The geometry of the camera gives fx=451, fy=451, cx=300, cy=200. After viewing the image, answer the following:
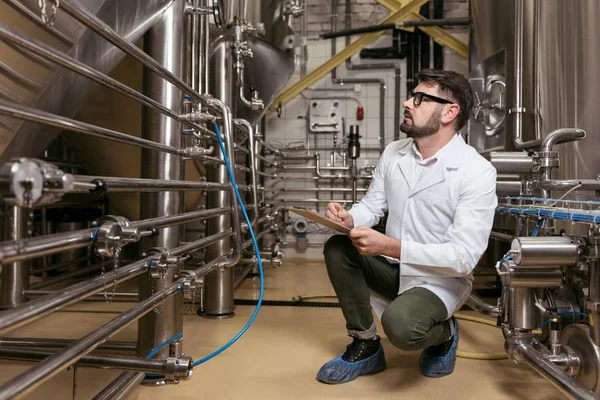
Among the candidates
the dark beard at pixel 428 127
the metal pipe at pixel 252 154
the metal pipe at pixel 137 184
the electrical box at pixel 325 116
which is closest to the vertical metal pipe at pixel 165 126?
the metal pipe at pixel 137 184

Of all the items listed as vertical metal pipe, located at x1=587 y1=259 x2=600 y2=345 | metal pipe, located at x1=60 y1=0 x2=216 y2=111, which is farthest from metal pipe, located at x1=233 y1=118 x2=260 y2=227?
vertical metal pipe, located at x1=587 y1=259 x2=600 y2=345

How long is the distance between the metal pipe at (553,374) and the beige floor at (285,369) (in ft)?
0.63

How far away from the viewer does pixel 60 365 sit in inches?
23.8

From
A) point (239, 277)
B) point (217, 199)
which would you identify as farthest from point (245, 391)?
point (239, 277)

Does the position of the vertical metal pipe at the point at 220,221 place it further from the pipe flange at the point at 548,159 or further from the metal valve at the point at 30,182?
the metal valve at the point at 30,182

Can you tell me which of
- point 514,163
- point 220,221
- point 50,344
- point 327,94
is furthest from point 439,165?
point 327,94

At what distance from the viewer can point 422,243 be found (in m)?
1.21

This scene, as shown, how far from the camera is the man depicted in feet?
3.67

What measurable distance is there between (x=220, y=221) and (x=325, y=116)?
5.88 ft

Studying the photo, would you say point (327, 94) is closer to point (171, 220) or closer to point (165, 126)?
point (165, 126)

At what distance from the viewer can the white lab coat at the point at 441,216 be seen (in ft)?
3.72

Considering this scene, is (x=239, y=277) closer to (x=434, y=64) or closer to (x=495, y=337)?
(x=495, y=337)

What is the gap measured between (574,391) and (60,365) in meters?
0.85

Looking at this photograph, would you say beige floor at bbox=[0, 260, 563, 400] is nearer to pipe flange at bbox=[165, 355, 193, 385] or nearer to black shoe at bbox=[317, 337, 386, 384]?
black shoe at bbox=[317, 337, 386, 384]
